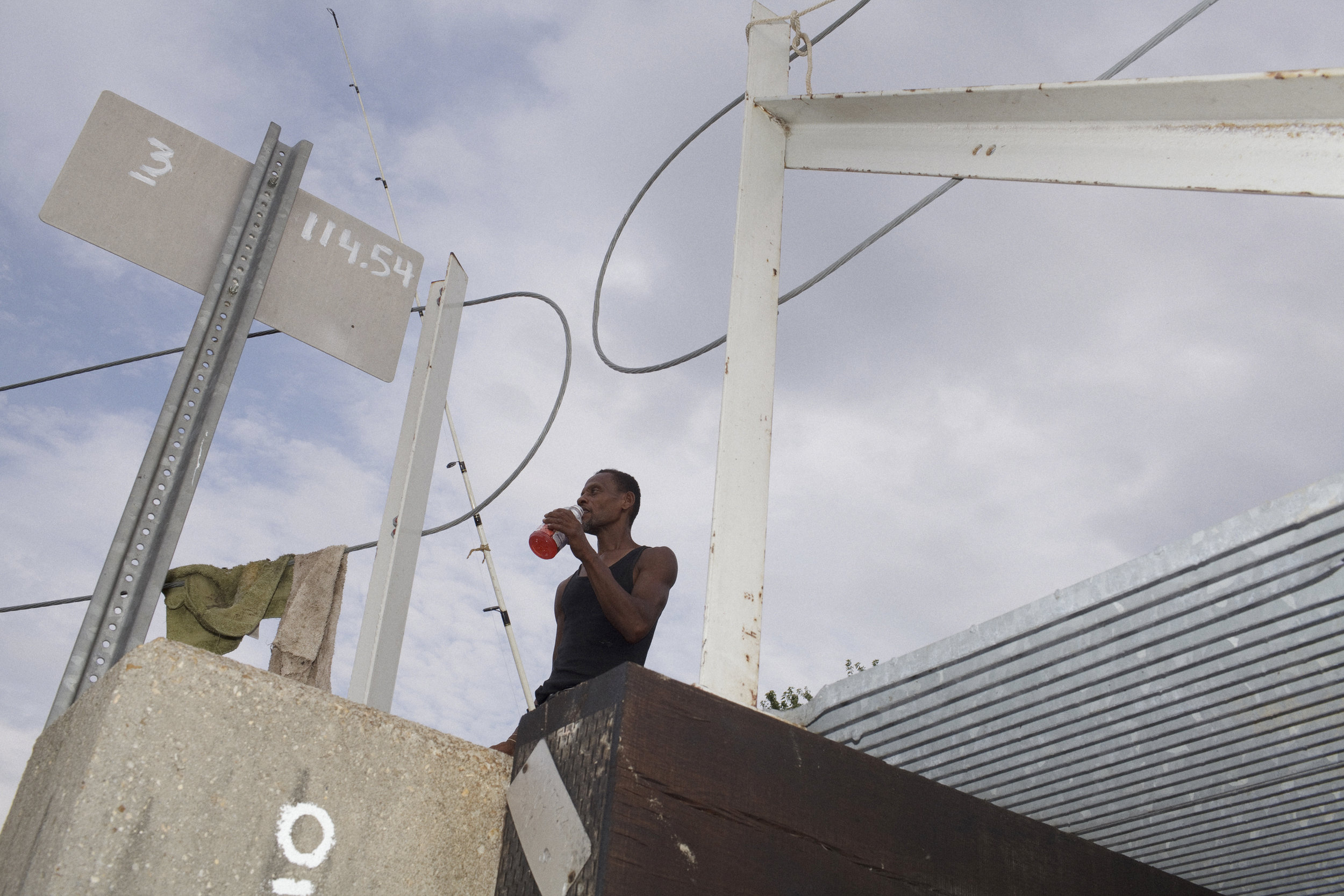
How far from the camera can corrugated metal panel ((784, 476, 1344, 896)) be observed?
1594 millimetres

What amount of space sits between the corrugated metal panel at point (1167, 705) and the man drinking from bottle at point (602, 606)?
0.46 meters

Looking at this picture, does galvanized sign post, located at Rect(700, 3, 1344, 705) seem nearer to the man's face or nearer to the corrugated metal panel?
the corrugated metal panel

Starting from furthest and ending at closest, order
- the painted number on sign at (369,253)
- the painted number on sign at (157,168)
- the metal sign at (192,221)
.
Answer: the painted number on sign at (369,253)
the painted number on sign at (157,168)
the metal sign at (192,221)

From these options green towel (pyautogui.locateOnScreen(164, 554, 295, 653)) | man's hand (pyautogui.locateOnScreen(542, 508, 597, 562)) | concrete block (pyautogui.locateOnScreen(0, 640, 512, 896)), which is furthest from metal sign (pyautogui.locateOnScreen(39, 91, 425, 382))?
green towel (pyautogui.locateOnScreen(164, 554, 295, 653))

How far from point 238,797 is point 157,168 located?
2482mm

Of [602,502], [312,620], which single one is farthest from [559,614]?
[312,620]

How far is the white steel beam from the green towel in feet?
12.5

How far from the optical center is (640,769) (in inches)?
57.6

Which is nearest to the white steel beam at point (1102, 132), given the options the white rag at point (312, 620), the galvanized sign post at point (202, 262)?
the galvanized sign post at point (202, 262)

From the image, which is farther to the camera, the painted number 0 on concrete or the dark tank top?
the dark tank top

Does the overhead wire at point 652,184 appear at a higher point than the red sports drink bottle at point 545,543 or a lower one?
higher

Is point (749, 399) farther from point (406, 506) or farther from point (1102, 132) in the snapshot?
point (406, 506)

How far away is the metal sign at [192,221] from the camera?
10.3ft

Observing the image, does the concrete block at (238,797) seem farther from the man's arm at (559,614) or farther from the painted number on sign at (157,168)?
the painted number on sign at (157,168)
